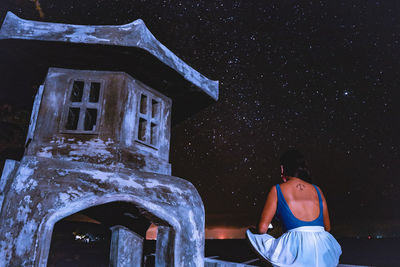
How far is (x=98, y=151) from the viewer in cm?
615

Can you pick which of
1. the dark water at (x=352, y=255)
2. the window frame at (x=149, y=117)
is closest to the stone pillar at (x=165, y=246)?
the dark water at (x=352, y=255)

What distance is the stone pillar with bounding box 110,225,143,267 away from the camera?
7.83 m

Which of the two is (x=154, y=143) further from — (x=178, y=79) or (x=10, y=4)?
(x=10, y=4)

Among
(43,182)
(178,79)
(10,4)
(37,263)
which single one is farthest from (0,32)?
(10,4)

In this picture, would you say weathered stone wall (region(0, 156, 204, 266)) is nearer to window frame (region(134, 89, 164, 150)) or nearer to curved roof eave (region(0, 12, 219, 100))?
window frame (region(134, 89, 164, 150))

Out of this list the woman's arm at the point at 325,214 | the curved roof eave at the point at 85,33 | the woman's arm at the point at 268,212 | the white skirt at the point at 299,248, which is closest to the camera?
the white skirt at the point at 299,248

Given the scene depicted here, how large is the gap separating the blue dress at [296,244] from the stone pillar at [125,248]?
5.99 meters

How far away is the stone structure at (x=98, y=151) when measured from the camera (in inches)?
195

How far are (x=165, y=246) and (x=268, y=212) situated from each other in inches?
136

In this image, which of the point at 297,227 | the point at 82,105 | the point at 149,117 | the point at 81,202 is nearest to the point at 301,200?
the point at 297,227

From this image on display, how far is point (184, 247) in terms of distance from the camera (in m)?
5.88

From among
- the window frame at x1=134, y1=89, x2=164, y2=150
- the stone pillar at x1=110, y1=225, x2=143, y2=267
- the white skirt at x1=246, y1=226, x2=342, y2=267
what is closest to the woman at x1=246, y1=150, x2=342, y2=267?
the white skirt at x1=246, y1=226, x2=342, y2=267

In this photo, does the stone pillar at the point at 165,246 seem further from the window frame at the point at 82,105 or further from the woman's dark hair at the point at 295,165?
the woman's dark hair at the point at 295,165

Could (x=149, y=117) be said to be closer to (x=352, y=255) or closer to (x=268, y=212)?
(x=268, y=212)
